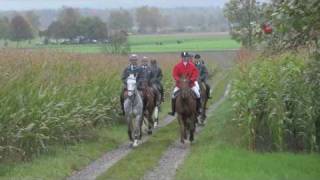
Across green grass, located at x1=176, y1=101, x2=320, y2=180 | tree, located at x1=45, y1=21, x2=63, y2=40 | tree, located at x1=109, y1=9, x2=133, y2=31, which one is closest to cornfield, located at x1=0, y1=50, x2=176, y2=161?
green grass, located at x1=176, y1=101, x2=320, y2=180

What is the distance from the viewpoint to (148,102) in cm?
2091

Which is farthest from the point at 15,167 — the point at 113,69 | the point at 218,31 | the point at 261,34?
the point at 218,31

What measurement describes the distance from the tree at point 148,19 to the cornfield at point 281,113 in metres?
120

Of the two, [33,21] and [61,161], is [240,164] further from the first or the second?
[33,21]

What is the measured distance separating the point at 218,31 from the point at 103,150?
16691 centimetres

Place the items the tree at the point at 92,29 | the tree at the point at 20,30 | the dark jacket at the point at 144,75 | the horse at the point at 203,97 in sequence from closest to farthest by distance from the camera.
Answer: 1. the dark jacket at the point at 144,75
2. the horse at the point at 203,97
3. the tree at the point at 20,30
4. the tree at the point at 92,29

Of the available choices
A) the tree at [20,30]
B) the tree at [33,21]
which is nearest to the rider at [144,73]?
the tree at [20,30]

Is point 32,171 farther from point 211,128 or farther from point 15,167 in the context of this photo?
point 211,128

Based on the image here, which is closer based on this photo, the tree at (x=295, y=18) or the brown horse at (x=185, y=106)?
the tree at (x=295, y=18)

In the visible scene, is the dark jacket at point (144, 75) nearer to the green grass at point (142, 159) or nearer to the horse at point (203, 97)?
the green grass at point (142, 159)

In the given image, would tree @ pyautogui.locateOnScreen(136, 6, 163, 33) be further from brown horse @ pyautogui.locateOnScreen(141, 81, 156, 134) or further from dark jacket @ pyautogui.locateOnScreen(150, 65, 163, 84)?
brown horse @ pyautogui.locateOnScreen(141, 81, 156, 134)

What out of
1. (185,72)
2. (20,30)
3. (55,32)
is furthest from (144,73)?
(55,32)

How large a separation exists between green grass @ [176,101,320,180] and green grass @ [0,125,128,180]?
8.39 ft

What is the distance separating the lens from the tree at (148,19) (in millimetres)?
138750
